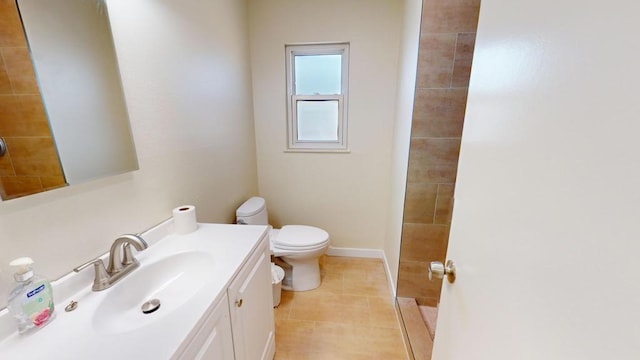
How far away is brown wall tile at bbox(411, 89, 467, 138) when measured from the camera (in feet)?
5.19

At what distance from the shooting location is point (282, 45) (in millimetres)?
2240

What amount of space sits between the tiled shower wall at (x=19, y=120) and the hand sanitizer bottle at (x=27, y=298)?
19cm

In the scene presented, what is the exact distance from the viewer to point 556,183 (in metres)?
0.39

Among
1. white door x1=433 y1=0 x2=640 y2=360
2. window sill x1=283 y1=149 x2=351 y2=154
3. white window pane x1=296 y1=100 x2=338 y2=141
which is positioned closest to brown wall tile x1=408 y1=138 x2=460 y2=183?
window sill x1=283 y1=149 x2=351 y2=154

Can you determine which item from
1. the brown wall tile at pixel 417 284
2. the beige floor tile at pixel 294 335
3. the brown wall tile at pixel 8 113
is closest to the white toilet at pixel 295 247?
the beige floor tile at pixel 294 335

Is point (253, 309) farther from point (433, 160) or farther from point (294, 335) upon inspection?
point (433, 160)

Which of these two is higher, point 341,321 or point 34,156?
point 34,156

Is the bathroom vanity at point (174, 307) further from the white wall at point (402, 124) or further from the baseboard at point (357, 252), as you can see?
the baseboard at point (357, 252)

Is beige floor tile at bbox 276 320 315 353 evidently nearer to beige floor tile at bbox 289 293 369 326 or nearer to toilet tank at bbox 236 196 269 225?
beige floor tile at bbox 289 293 369 326

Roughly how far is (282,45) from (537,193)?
2.27 m

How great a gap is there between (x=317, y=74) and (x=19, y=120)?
2.02 m

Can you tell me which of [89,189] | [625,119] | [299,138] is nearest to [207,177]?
→ [89,189]

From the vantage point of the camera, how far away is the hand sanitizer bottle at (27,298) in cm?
65

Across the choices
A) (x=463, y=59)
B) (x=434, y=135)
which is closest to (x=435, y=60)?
(x=463, y=59)
